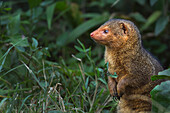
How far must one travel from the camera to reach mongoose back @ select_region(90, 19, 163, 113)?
315 cm

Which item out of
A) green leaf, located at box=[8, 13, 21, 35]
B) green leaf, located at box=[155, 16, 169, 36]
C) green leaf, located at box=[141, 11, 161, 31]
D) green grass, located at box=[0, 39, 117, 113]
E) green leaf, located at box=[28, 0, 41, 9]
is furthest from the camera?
green leaf, located at box=[141, 11, 161, 31]

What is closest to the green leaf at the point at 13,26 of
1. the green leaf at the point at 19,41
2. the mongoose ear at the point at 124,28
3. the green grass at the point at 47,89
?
the green leaf at the point at 19,41

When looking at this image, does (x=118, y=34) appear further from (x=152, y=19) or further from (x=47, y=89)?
(x=152, y=19)

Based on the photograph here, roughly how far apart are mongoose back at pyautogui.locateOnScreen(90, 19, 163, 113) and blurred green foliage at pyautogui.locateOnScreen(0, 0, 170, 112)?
21 centimetres

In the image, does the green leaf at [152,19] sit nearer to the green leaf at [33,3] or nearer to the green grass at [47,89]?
the green leaf at [33,3]

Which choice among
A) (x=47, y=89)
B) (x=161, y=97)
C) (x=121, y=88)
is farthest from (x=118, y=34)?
(x=47, y=89)

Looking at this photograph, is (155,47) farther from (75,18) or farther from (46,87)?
(46,87)

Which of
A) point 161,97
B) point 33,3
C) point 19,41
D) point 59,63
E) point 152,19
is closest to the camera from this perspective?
point 161,97

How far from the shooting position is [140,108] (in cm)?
327

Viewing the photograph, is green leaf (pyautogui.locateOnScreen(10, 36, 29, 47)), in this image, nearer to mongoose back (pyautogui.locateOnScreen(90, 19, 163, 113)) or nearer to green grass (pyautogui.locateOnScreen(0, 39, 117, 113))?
green grass (pyautogui.locateOnScreen(0, 39, 117, 113))

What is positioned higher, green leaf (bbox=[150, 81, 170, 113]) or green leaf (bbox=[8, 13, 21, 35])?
green leaf (bbox=[8, 13, 21, 35])

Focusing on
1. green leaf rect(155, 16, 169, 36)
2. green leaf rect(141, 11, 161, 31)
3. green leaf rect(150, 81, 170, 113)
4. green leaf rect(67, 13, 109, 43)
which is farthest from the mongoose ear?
green leaf rect(141, 11, 161, 31)

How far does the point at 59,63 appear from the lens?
4344 mm

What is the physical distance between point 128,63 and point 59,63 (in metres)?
1.49
